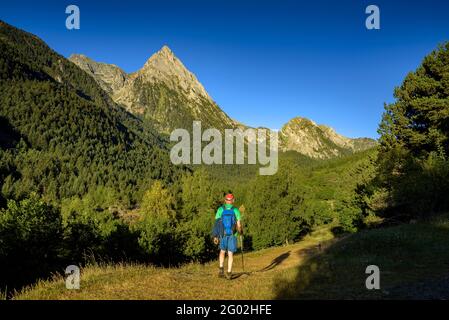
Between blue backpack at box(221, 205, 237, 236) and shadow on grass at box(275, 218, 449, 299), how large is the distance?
2.67 meters

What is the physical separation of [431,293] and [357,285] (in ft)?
7.53

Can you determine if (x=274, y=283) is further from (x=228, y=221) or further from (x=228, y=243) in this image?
(x=228, y=221)

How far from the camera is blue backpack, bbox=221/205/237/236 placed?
14.5m

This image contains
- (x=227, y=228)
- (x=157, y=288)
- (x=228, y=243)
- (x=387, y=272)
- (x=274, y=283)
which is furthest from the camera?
(x=387, y=272)

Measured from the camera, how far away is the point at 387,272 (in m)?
15.4

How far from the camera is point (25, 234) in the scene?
3488 cm

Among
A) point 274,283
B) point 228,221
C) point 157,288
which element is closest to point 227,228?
point 228,221

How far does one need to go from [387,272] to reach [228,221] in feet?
23.7

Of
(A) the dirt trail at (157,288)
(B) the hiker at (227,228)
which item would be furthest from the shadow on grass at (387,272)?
(B) the hiker at (227,228)

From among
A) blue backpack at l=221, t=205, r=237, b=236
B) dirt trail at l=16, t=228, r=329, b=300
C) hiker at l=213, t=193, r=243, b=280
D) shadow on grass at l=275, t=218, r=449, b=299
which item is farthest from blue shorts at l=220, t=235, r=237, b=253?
shadow on grass at l=275, t=218, r=449, b=299

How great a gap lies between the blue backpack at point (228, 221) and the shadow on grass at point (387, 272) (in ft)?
8.77

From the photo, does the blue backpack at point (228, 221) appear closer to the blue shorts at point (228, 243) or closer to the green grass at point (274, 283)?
the blue shorts at point (228, 243)

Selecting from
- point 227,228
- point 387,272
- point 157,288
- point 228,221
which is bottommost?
point 387,272

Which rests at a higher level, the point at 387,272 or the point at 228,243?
the point at 228,243
